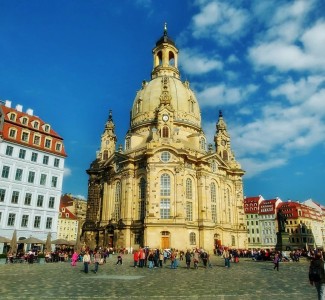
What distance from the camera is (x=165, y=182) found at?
61.5 m

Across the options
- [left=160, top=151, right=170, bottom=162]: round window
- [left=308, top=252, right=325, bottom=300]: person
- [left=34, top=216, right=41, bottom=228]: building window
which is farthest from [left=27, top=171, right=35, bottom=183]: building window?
[left=308, top=252, right=325, bottom=300]: person

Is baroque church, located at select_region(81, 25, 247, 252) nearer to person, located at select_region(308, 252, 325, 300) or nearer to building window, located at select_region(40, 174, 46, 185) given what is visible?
building window, located at select_region(40, 174, 46, 185)

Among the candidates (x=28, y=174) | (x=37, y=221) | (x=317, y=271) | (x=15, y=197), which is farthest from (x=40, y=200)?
(x=317, y=271)

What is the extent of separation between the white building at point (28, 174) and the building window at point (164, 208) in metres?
18.0

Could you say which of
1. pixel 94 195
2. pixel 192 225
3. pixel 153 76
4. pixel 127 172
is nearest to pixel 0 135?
pixel 127 172

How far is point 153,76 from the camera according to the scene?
3415 inches

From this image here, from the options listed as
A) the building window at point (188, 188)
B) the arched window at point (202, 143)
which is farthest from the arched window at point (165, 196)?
the arched window at point (202, 143)

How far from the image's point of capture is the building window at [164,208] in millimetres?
59281

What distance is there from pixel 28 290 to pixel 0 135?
121 feet

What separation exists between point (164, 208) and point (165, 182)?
4.83 metres

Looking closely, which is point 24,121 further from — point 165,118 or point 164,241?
point 164,241

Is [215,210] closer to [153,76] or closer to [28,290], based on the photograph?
[153,76]

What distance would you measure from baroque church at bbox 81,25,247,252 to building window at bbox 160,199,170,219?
0.17ft

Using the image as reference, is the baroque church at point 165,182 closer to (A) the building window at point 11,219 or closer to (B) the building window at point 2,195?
(A) the building window at point 11,219
